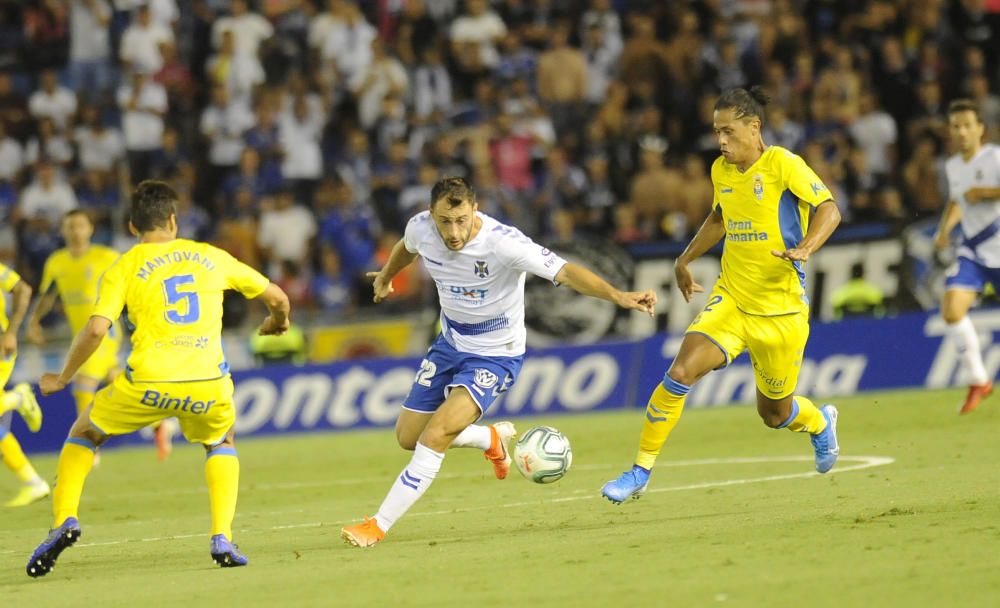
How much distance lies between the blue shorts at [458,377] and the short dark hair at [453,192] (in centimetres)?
109

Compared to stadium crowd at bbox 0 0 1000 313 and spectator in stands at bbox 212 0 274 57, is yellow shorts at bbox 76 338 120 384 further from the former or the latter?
spectator in stands at bbox 212 0 274 57

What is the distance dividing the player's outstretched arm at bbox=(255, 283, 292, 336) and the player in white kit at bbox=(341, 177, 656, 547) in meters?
0.97

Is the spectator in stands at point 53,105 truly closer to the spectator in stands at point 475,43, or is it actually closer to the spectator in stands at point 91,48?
the spectator in stands at point 91,48

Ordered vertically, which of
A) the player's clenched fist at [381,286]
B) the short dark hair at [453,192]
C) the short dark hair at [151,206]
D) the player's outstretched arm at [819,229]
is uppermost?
the short dark hair at [151,206]

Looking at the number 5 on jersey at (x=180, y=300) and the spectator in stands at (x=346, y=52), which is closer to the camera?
the number 5 on jersey at (x=180, y=300)

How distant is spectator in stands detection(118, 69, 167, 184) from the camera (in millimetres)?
22844

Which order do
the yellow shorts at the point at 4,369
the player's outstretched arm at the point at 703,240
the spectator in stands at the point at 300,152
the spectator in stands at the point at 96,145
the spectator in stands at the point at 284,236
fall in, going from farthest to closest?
the spectator in stands at the point at 96,145 → the spectator in stands at the point at 300,152 → the spectator in stands at the point at 284,236 → the yellow shorts at the point at 4,369 → the player's outstretched arm at the point at 703,240

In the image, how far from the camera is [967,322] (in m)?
15.1

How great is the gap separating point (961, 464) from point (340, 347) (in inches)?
373

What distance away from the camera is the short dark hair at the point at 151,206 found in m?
9.29

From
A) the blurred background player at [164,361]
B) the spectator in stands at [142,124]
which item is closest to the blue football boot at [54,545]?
the blurred background player at [164,361]

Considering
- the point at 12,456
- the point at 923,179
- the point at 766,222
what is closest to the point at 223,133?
the point at 923,179

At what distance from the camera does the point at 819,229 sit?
10141mm

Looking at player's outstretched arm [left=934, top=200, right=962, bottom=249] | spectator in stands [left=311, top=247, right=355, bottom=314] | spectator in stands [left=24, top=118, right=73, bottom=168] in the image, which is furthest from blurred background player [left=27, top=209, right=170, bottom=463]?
player's outstretched arm [left=934, top=200, right=962, bottom=249]
